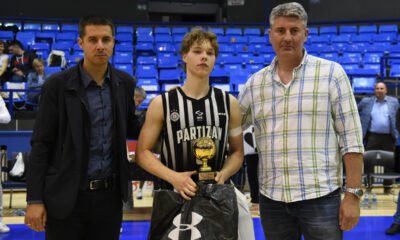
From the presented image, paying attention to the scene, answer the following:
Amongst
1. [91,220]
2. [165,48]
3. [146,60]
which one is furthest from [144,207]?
[165,48]

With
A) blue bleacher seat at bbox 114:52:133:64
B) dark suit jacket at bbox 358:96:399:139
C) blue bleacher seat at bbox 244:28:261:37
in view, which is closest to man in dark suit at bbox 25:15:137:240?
dark suit jacket at bbox 358:96:399:139

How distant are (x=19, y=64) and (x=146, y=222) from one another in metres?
5.55

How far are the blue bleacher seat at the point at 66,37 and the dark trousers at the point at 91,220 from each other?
10.6 m

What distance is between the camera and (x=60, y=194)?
1.95m

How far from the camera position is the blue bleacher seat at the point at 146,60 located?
35.7 ft

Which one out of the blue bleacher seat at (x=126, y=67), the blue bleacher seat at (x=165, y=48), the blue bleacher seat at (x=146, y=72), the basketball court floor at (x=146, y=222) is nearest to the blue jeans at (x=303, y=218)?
the basketball court floor at (x=146, y=222)

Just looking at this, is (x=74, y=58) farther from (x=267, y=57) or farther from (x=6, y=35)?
(x=267, y=57)

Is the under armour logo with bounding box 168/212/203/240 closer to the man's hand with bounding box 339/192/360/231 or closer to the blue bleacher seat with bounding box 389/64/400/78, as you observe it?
the man's hand with bounding box 339/192/360/231

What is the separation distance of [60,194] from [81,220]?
18 centimetres

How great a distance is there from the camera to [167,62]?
10.7m

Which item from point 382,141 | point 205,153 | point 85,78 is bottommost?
point 382,141

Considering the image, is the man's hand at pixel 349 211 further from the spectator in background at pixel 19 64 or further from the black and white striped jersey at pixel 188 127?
the spectator in background at pixel 19 64

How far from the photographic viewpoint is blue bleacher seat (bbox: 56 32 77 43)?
473 inches

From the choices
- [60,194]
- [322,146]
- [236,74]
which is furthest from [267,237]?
[236,74]
